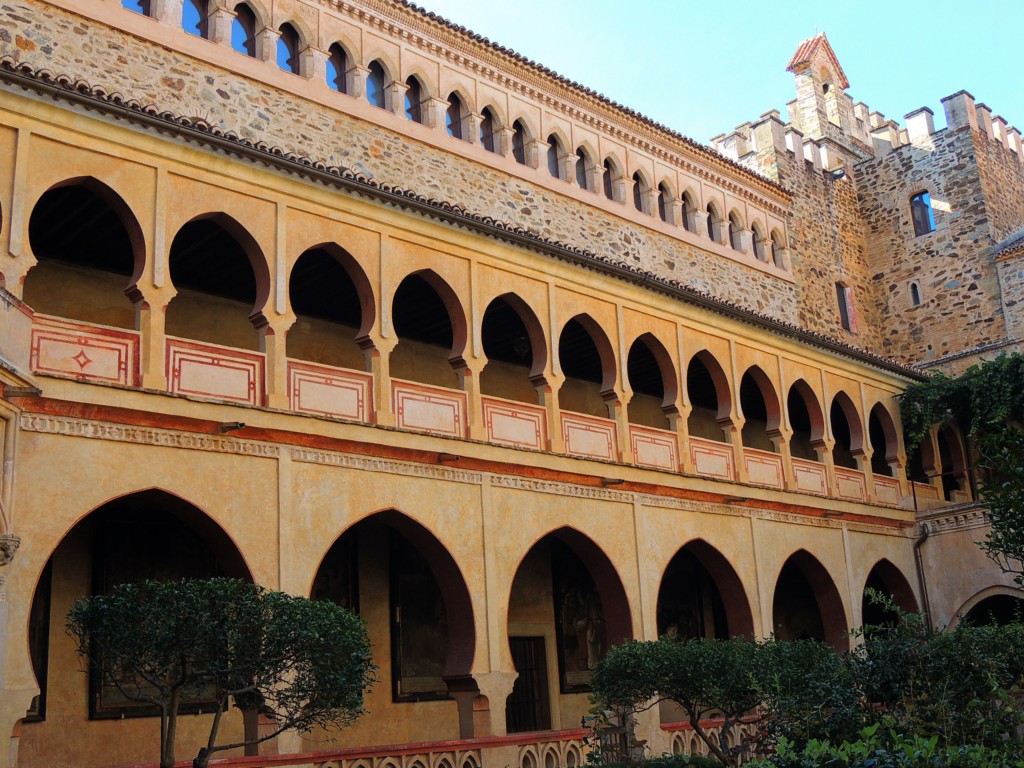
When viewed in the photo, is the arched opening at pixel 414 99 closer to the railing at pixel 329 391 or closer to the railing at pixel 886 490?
the railing at pixel 329 391

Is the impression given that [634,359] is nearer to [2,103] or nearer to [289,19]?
[289,19]

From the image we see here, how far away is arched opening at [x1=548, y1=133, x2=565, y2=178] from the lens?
2223 cm

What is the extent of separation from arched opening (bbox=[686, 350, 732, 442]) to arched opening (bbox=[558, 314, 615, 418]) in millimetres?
1595

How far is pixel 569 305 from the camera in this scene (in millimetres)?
16859

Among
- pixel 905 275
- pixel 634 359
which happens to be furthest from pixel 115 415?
pixel 905 275

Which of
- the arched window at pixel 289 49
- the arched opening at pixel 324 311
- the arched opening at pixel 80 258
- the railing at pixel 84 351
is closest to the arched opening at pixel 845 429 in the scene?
the arched opening at pixel 324 311

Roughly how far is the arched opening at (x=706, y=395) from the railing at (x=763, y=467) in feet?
2.33

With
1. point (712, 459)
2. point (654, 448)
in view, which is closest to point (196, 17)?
point (654, 448)

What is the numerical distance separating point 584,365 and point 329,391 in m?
7.37

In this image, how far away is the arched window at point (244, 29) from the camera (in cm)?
1758

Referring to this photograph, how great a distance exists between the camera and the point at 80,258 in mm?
14398

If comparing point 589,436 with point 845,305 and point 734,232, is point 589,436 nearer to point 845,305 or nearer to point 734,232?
point 734,232

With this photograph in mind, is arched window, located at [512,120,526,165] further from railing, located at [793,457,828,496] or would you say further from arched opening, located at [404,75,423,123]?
railing, located at [793,457,828,496]

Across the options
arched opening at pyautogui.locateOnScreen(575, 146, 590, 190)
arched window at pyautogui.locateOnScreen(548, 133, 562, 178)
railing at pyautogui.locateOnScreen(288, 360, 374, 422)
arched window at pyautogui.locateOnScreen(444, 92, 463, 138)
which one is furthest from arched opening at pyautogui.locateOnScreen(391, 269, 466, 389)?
arched opening at pyautogui.locateOnScreen(575, 146, 590, 190)
